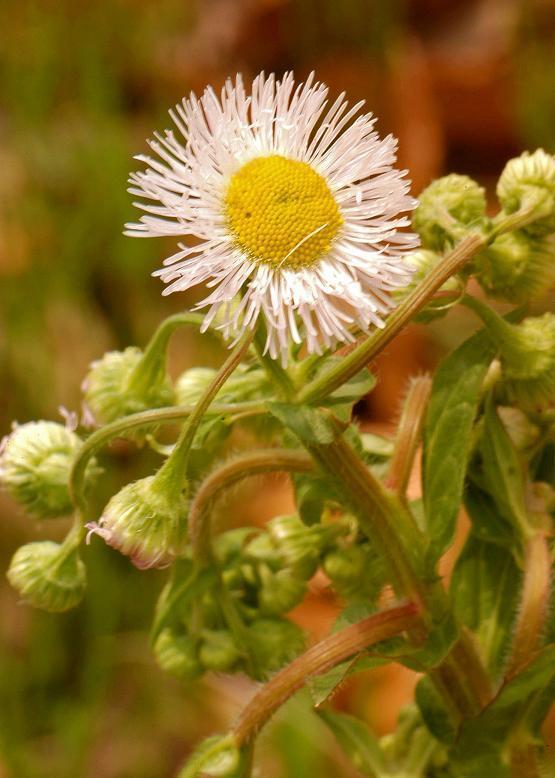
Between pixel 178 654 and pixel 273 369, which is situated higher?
pixel 273 369

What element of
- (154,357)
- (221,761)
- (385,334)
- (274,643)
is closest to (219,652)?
(274,643)

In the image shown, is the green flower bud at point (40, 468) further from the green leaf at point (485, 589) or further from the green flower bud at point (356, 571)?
the green leaf at point (485, 589)

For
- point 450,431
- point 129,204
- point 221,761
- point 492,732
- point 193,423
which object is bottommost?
point 492,732

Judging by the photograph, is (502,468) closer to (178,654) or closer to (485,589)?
(485,589)

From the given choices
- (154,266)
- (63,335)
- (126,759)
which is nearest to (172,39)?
(154,266)

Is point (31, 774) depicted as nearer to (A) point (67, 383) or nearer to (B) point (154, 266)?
(A) point (67, 383)

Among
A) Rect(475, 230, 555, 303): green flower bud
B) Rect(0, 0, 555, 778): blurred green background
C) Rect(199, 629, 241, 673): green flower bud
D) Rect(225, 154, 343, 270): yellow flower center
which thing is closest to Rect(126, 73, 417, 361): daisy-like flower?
Rect(225, 154, 343, 270): yellow flower center

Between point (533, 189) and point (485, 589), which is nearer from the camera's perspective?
point (533, 189)
